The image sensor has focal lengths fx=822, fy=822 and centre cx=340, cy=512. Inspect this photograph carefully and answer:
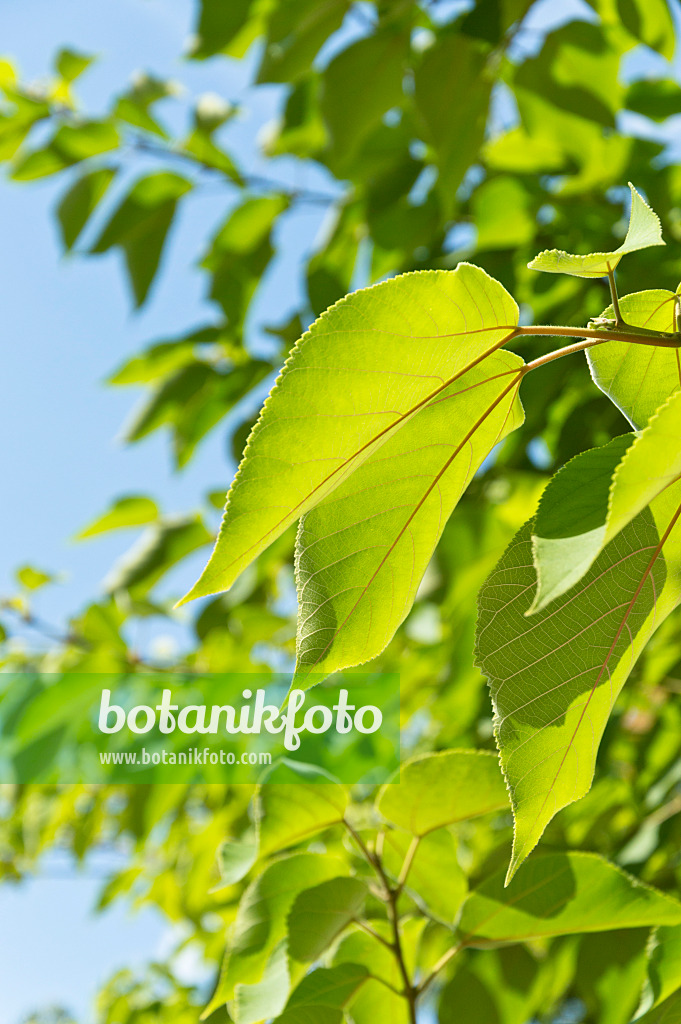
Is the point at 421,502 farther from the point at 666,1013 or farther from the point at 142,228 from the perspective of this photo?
the point at 142,228

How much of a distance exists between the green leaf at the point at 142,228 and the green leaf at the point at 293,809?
979mm

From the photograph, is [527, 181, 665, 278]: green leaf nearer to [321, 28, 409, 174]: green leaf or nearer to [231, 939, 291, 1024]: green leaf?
[231, 939, 291, 1024]: green leaf

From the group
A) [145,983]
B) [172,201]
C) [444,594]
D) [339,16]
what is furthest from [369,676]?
[339,16]

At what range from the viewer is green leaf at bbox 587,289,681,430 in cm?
36

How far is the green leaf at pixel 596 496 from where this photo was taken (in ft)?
0.76

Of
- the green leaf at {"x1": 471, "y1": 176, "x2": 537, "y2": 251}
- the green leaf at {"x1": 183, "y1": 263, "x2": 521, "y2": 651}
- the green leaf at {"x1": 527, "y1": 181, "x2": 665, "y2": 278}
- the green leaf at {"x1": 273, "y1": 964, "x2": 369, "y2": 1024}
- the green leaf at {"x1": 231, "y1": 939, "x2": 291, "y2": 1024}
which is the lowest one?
the green leaf at {"x1": 273, "y1": 964, "x2": 369, "y2": 1024}

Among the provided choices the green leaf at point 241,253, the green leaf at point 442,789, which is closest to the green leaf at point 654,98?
the green leaf at point 241,253

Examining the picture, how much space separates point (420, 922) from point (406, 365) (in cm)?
43

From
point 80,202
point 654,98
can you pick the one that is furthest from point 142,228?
point 654,98

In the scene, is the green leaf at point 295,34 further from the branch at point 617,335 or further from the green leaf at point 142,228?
the branch at point 617,335

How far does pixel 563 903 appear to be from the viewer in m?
0.50

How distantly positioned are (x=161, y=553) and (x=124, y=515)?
125 mm

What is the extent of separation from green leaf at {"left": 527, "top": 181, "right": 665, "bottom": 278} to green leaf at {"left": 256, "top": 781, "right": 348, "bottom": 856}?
389 mm

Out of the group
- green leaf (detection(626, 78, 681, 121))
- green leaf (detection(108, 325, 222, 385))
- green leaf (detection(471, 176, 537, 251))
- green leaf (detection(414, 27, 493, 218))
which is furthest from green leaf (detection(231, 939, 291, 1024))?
green leaf (detection(626, 78, 681, 121))
